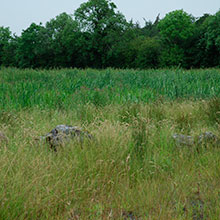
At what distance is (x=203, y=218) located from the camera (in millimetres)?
2525

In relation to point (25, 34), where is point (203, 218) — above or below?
below

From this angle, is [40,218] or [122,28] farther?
[122,28]

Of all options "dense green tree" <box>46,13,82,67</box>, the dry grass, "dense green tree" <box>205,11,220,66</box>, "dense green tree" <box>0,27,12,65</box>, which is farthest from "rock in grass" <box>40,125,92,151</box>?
"dense green tree" <box>0,27,12,65</box>

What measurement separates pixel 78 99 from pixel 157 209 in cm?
544

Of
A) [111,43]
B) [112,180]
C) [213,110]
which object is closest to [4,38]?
[111,43]

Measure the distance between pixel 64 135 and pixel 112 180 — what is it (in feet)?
3.46

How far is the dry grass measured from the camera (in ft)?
8.59

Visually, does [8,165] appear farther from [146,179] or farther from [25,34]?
[25,34]

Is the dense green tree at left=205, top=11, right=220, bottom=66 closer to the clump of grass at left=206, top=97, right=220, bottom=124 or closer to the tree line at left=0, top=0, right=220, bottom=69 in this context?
the tree line at left=0, top=0, right=220, bottom=69

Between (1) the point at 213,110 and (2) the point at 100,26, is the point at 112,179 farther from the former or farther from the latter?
(2) the point at 100,26

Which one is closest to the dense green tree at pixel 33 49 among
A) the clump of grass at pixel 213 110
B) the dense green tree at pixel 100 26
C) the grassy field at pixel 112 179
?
the dense green tree at pixel 100 26

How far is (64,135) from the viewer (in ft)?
13.1

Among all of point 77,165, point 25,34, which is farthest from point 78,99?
point 25,34

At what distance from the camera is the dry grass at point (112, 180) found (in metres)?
2.62
